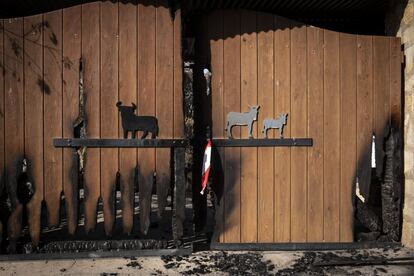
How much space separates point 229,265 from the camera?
3713 mm

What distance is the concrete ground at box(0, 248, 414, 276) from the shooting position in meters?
3.57

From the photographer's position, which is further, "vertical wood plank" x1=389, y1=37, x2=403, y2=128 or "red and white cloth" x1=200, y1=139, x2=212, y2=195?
"vertical wood plank" x1=389, y1=37, x2=403, y2=128

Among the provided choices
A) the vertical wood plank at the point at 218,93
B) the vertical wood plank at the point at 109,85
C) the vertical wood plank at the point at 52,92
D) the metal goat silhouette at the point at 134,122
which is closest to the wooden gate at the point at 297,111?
the vertical wood plank at the point at 218,93

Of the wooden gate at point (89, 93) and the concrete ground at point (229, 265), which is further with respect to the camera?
the wooden gate at point (89, 93)

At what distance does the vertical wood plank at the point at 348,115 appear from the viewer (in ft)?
13.7

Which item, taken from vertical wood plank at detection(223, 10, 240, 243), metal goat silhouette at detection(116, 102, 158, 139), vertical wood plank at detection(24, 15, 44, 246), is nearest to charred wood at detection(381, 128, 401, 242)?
vertical wood plank at detection(223, 10, 240, 243)

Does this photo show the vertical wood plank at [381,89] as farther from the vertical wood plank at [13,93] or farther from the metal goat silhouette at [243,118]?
the vertical wood plank at [13,93]

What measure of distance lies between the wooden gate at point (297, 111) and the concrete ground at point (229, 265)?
0.27m

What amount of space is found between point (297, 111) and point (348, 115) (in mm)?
567

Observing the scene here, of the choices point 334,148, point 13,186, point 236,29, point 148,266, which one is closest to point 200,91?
point 236,29

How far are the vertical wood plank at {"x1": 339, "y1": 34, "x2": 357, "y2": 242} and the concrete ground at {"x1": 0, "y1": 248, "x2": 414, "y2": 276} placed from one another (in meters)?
0.67

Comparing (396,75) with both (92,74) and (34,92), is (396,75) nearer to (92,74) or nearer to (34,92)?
(92,74)

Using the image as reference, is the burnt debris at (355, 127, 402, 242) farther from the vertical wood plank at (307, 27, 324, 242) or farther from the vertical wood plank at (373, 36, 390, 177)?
the vertical wood plank at (307, 27, 324, 242)

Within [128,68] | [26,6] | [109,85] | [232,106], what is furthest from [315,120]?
[26,6]
